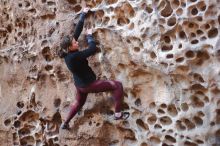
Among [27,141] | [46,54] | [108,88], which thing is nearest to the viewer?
[108,88]

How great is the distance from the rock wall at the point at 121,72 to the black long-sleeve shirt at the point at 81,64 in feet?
0.90

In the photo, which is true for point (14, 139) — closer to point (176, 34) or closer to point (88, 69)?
point (88, 69)

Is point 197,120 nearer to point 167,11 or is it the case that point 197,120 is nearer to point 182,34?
point 182,34

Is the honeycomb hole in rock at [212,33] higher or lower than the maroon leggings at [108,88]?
higher

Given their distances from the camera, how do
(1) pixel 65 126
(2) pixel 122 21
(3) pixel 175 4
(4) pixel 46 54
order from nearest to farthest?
(3) pixel 175 4, (2) pixel 122 21, (1) pixel 65 126, (4) pixel 46 54

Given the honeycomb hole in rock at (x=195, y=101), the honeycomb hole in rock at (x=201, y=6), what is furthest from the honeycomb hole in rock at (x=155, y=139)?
the honeycomb hole in rock at (x=201, y=6)

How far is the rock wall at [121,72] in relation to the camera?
333 centimetres

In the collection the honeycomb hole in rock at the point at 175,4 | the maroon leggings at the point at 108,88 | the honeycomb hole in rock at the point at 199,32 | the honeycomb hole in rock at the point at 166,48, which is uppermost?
the honeycomb hole in rock at the point at 175,4

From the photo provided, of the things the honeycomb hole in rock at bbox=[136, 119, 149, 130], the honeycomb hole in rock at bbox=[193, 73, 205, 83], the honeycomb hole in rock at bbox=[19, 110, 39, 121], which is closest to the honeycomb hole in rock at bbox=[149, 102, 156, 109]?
the honeycomb hole in rock at bbox=[136, 119, 149, 130]

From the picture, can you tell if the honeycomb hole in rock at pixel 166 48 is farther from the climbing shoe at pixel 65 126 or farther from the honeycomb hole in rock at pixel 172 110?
the climbing shoe at pixel 65 126

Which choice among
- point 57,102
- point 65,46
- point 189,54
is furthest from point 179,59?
point 57,102

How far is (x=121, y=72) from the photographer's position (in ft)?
12.0

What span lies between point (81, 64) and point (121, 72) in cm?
39

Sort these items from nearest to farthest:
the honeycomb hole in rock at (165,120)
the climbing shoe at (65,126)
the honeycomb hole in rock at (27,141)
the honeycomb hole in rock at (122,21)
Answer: the honeycomb hole in rock at (165,120) → the honeycomb hole in rock at (122,21) → the climbing shoe at (65,126) → the honeycomb hole in rock at (27,141)
